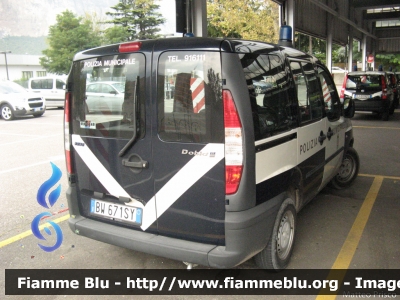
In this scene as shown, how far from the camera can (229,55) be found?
2.64 meters

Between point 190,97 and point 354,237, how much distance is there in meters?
2.46

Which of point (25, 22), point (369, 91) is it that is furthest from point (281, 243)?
point (25, 22)

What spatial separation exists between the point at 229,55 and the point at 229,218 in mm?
1128

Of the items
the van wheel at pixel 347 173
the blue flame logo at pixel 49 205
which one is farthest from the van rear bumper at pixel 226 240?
the van wheel at pixel 347 173

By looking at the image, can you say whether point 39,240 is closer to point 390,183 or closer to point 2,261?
point 2,261

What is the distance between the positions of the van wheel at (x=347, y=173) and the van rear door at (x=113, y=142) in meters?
3.66

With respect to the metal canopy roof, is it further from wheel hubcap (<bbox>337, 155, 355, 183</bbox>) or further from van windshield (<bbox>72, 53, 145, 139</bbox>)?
van windshield (<bbox>72, 53, 145, 139</bbox>)

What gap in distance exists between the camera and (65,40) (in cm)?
3591

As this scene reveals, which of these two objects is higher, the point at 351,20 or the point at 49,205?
the point at 351,20

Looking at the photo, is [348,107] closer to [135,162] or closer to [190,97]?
[190,97]

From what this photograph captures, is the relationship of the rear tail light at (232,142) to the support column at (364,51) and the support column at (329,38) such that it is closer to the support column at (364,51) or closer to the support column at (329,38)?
the support column at (329,38)

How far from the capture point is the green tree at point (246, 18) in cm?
2903

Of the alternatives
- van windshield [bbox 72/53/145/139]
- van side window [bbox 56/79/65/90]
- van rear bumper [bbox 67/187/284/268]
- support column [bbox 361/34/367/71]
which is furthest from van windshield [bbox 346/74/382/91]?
support column [bbox 361/34/367/71]

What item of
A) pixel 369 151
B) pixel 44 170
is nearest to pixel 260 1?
pixel 369 151
